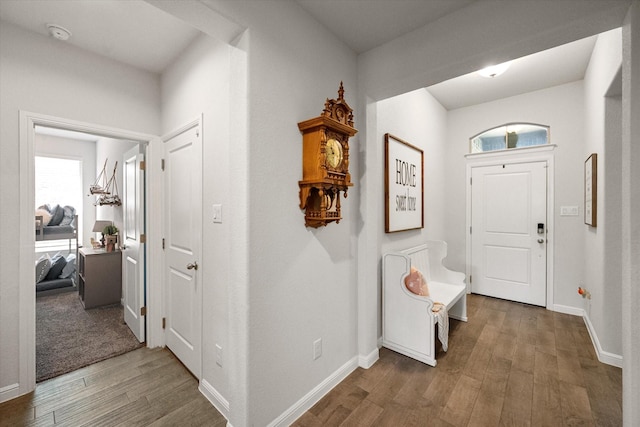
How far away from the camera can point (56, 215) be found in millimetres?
4918

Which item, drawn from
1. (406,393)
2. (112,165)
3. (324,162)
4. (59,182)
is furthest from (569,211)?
(59,182)

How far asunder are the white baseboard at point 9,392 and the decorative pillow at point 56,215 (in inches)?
157

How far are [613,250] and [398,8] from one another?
259 centimetres

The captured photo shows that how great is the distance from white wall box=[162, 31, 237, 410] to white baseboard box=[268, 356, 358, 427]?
1.35 feet

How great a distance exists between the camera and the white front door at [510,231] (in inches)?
145

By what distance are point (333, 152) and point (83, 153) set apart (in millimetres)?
5833

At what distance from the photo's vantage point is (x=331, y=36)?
2.03 metres

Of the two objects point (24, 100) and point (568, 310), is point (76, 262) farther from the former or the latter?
point (568, 310)

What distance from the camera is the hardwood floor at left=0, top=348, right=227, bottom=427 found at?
5.79 feet

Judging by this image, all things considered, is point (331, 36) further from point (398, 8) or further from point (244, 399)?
point (244, 399)

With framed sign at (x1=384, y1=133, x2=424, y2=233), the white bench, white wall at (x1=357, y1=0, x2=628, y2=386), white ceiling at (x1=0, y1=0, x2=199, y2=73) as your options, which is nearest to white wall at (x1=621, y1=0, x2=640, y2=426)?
white wall at (x1=357, y1=0, x2=628, y2=386)

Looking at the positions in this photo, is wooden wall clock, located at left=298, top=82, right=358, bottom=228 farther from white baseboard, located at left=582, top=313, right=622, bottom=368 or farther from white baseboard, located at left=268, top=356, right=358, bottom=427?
white baseboard, located at left=582, top=313, right=622, bottom=368

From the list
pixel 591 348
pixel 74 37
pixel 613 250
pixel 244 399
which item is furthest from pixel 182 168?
pixel 591 348

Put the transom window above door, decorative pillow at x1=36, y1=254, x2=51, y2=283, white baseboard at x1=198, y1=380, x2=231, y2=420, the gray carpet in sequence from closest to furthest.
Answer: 1. white baseboard at x1=198, y1=380, x2=231, y2=420
2. the gray carpet
3. the transom window above door
4. decorative pillow at x1=36, y1=254, x2=51, y2=283
